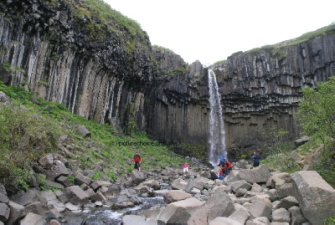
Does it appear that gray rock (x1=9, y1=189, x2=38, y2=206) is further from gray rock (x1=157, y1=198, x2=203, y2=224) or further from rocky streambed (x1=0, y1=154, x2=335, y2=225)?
gray rock (x1=157, y1=198, x2=203, y2=224)

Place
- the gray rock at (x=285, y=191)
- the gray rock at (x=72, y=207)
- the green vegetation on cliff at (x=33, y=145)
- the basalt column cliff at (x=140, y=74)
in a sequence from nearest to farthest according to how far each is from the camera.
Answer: the green vegetation on cliff at (x=33, y=145) → the gray rock at (x=285, y=191) → the gray rock at (x=72, y=207) → the basalt column cliff at (x=140, y=74)

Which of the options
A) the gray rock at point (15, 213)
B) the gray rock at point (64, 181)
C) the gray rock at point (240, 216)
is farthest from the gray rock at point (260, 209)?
the gray rock at point (64, 181)

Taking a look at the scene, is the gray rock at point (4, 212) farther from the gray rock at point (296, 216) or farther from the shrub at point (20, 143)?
the gray rock at point (296, 216)

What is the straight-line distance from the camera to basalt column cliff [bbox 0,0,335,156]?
18266 mm

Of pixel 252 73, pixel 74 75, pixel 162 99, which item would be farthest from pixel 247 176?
pixel 252 73

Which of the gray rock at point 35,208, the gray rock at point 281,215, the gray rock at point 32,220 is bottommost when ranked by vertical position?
the gray rock at point 32,220

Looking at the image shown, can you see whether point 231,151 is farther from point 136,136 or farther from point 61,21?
point 61,21

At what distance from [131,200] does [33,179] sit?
11.1 feet

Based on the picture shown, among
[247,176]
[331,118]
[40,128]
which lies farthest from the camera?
[247,176]

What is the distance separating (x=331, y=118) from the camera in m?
8.98

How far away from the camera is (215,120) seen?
35812mm

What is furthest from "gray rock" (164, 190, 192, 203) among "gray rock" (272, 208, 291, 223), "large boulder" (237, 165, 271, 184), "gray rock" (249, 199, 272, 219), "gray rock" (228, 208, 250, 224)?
"large boulder" (237, 165, 271, 184)

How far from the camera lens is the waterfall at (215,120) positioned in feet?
115

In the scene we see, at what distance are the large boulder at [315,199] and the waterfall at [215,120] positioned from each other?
29.5 meters
